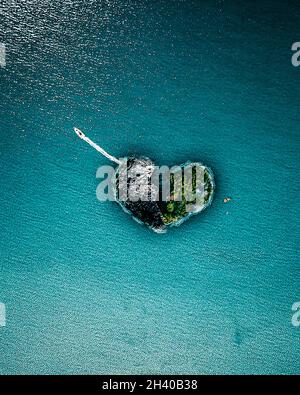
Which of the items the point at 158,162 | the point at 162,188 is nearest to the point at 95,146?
the point at 158,162

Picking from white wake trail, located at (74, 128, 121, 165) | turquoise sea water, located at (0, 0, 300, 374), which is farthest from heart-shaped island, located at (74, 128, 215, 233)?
turquoise sea water, located at (0, 0, 300, 374)

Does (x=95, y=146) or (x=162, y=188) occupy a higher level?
(x=95, y=146)

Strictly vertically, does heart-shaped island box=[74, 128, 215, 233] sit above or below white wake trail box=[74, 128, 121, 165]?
below

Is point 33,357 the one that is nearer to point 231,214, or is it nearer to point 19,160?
point 19,160

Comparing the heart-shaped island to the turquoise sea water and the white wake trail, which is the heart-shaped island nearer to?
the white wake trail

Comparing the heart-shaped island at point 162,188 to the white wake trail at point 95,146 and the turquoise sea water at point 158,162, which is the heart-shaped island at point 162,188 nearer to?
the white wake trail at point 95,146

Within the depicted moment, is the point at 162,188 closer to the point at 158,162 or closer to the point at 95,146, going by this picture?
the point at 158,162

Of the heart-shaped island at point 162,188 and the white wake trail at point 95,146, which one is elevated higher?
the white wake trail at point 95,146

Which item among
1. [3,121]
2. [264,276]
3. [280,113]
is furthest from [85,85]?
[264,276]

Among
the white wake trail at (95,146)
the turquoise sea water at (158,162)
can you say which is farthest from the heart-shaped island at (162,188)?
the turquoise sea water at (158,162)
